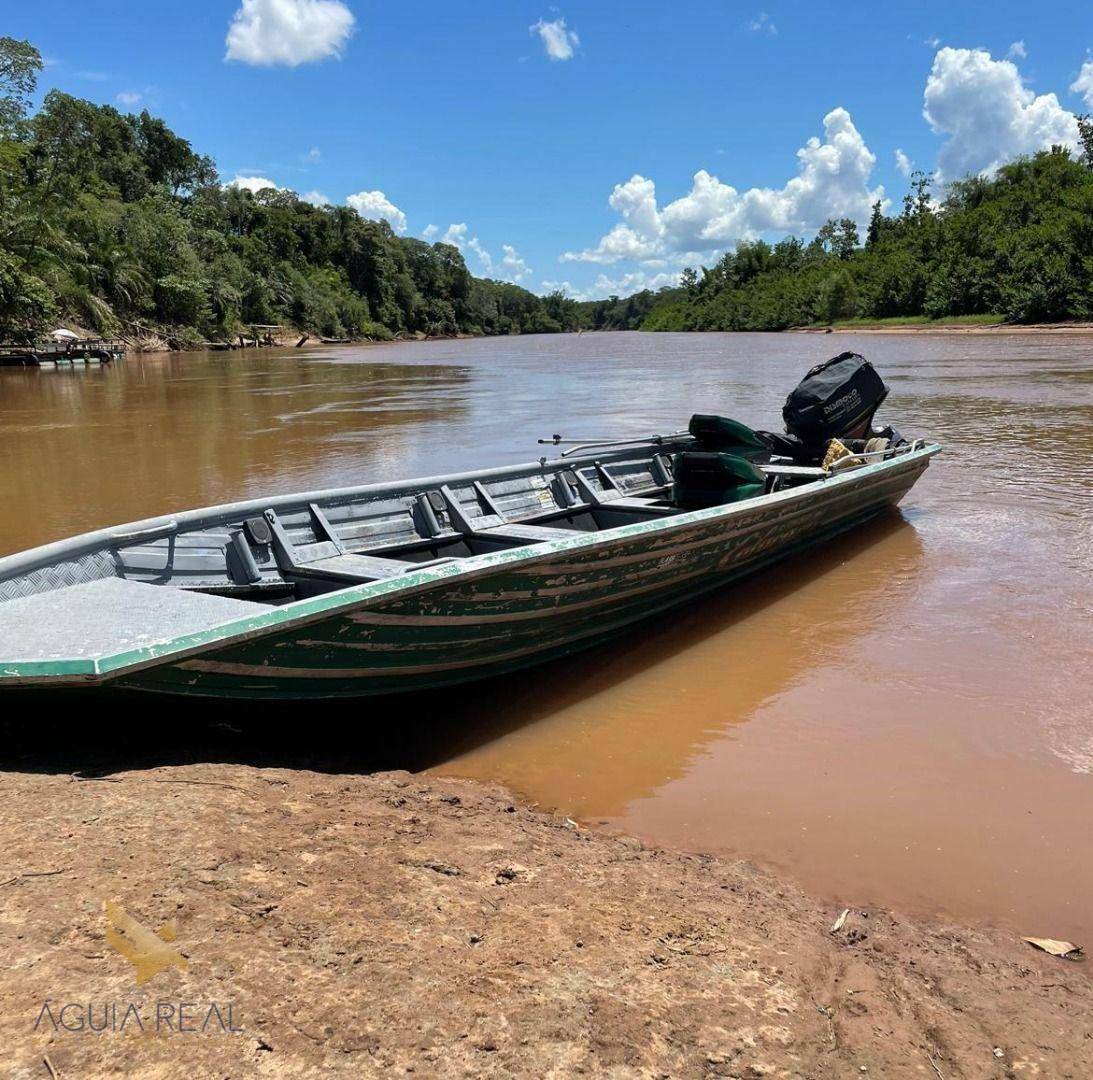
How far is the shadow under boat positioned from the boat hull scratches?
0.11 meters

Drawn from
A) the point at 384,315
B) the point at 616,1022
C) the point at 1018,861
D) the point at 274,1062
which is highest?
the point at 384,315

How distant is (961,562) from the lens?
6.73 metres

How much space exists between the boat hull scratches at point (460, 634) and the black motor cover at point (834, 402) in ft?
8.20

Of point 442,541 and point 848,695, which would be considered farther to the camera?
point 442,541

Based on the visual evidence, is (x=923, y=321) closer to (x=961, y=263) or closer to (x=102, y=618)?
(x=961, y=263)

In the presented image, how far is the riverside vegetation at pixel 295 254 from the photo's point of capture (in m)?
35.5

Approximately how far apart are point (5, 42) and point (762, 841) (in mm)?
42412

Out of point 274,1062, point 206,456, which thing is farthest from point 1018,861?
point 206,456

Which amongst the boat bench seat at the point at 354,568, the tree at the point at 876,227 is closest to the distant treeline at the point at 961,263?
the tree at the point at 876,227

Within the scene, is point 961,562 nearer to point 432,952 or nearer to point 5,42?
point 432,952

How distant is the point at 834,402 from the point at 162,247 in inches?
1874

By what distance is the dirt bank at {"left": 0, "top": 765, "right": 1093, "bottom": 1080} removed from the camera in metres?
1.71

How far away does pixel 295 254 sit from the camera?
259 feet

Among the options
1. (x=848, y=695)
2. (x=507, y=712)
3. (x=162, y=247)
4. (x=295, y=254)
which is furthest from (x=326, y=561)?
(x=295, y=254)
